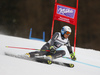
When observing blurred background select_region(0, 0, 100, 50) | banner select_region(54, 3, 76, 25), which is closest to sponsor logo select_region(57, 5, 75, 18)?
banner select_region(54, 3, 76, 25)

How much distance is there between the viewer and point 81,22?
8219 millimetres

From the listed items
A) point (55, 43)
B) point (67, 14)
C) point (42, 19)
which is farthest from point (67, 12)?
point (42, 19)

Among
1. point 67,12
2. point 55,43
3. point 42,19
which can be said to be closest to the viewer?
point 55,43

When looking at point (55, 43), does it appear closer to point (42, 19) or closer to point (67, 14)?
point (67, 14)

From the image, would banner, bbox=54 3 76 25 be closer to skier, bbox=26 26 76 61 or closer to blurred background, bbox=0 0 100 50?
skier, bbox=26 26 76 61

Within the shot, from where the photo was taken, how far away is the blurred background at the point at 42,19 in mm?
7974

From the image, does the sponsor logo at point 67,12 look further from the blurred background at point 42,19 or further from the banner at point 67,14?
the blurred background at point 42,19

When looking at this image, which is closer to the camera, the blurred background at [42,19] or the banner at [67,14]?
the banner at [67,14]

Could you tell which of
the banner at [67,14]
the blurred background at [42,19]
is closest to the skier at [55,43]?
the banner at [67,14]

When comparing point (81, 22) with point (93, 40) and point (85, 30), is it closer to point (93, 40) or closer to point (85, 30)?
point (85, 30)

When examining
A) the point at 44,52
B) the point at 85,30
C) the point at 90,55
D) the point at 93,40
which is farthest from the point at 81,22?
the point at 44,52

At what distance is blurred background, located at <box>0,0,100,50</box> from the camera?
7.97 meters

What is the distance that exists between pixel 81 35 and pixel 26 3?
4.40m

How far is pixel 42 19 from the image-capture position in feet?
31.6
